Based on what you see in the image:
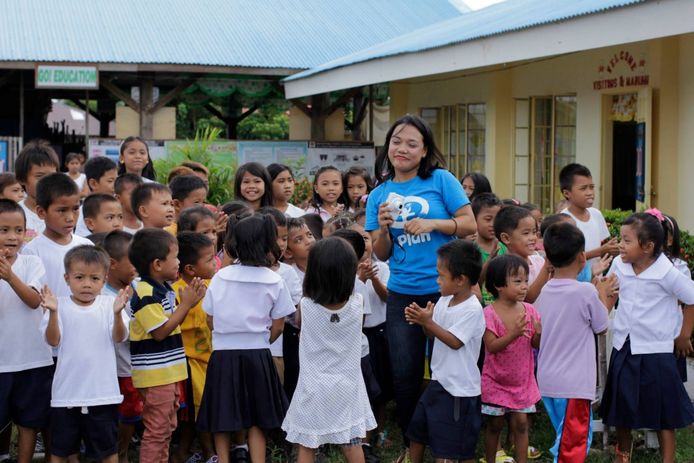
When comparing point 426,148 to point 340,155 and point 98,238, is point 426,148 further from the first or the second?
point 340,155

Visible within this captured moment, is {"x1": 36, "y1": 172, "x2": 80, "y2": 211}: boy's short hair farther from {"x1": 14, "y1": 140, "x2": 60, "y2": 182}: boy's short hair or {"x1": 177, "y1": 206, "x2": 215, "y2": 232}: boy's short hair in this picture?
{"x1": 14, "y1": 140, "x2": 60, "y2": 182}: boy's short hair

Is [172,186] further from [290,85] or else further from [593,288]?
[290,85]

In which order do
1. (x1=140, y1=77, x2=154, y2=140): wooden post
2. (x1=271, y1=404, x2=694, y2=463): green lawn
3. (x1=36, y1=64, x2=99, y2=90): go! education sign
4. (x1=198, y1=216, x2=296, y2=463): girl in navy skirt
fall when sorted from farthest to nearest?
(x1=140, y1=77, x2=154, y2=140): wooden post
(x1=36, y1=64, x2=99, y2=90): go! education sign
(x1=271, y1=404, x2=694, y2=463): green lawn
(x1=198, y1=216, x2=296, y2=463): girl in navy skirt

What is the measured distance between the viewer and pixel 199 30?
17703mm

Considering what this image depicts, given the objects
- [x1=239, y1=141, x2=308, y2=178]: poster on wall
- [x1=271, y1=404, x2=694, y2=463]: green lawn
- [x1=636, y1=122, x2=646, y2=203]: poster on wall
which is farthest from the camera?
[x1=239, y1=141, x2=308, y2=178]: poster on wall

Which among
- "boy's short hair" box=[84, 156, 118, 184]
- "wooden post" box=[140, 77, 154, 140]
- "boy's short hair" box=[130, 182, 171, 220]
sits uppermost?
"wooden post" box=[140, 77, 154, 140]

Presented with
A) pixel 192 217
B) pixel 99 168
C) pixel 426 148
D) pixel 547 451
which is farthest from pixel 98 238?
pixel 547 451

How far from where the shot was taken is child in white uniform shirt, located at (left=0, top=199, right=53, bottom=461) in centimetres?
452

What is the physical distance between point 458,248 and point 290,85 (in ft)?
41.4

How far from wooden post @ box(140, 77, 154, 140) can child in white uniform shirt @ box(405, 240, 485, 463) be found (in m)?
12.9

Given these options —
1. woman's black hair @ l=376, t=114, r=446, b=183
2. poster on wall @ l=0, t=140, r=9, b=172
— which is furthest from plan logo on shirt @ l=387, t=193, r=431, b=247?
poster on wall @ l=0, t=140, r=9, b=172

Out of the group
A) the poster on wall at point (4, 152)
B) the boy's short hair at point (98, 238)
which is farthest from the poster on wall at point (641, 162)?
the poster on wall at point (4, 152)

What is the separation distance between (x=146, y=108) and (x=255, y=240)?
12656 mm

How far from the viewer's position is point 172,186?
20.5 feet
